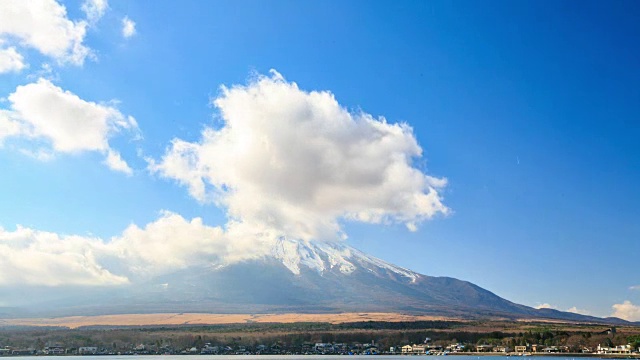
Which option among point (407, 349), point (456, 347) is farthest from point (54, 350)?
point (456, 347)

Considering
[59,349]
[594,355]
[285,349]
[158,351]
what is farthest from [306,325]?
[594,355]

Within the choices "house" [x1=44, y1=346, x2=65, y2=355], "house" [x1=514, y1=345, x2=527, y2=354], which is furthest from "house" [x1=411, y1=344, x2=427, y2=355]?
"house" [x1=44, y1=346, x2=65, y2=355]

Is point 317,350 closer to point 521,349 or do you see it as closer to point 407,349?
point 407,349

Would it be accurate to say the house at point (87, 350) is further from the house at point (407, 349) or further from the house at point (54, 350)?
the house at point (407, 349)

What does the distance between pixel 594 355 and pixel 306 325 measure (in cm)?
8446

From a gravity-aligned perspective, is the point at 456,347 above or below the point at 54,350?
above

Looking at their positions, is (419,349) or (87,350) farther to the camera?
(419,349)

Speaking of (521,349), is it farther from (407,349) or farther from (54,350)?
(54,350)

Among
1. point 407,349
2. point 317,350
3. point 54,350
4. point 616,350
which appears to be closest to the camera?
point 616,350

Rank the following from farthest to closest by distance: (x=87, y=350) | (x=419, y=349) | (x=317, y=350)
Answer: (x=419, y=349) → (x=87, y=350) → (x=317, y=350)

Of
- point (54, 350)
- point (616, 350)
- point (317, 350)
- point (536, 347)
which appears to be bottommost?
point (54, 350)

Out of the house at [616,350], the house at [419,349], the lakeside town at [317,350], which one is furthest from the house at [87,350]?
the house at [616,350]

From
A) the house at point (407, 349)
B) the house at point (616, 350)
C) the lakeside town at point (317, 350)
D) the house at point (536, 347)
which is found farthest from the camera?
the house at point (407, 349)

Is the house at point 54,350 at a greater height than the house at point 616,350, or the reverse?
the house at point 616,350
